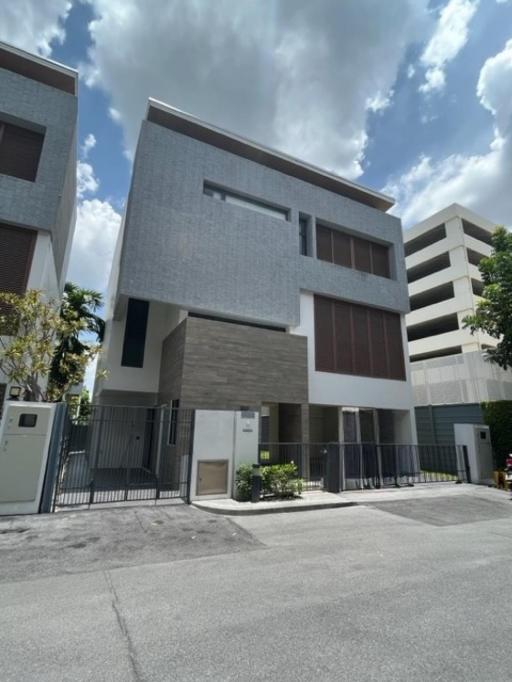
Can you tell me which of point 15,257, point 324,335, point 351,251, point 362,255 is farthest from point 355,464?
point 15,257

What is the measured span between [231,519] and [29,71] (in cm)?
1869

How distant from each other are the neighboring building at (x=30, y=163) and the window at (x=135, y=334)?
380 cm

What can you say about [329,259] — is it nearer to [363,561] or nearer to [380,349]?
[380,349]

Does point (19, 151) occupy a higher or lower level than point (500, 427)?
higher

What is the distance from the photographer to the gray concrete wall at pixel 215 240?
1449 centimetres

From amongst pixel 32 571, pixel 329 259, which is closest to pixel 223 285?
pixel 329 259

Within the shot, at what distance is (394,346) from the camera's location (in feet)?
65.9

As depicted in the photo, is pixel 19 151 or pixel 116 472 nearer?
pixel 19 151

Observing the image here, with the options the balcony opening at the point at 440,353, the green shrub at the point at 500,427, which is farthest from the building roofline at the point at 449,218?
the green shrub at the point at 500,427

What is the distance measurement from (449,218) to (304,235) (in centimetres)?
2113

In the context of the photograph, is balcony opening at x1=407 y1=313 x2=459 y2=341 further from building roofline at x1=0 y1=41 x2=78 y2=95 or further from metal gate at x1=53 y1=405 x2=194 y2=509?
building roofline at x1=0 y1=41 x2=78 y2=95

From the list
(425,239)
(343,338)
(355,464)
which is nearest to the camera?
(355,464)

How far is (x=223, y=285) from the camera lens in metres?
15.6

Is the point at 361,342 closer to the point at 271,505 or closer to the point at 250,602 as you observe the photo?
the point at 271,505
